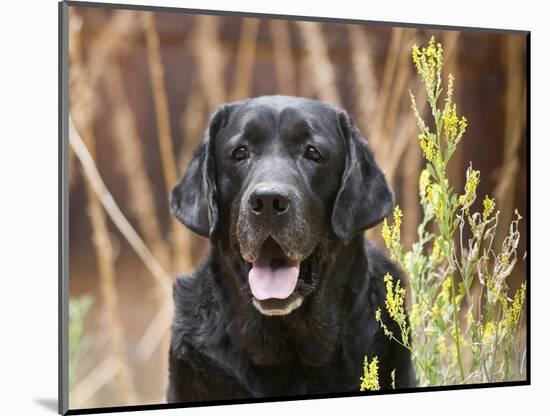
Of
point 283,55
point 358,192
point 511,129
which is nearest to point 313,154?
point 358,192

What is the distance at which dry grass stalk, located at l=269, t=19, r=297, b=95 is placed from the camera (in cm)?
436

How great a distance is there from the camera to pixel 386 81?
15.1 ft

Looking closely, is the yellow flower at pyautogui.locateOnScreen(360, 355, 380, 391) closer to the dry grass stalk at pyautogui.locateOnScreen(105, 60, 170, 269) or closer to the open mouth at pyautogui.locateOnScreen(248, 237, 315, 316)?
the open mouth at pyautogui.locateOnScreen(248, 237, 315, 316)

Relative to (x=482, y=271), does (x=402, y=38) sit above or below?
above

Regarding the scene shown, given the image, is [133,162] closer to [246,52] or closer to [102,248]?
[102,248]

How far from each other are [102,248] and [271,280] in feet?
2.45

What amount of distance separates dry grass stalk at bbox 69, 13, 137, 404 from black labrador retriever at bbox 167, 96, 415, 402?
22 cm

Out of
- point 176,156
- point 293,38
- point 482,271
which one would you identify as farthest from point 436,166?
point 176,156

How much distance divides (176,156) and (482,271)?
1631mm

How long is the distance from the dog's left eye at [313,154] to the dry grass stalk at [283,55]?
500 millimetres

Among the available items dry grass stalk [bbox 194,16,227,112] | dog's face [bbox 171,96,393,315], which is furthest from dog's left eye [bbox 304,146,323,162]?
dry grass stalk [bbox 194,16,227,112]

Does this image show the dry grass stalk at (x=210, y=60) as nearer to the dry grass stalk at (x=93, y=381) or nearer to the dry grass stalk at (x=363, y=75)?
the dry grass stalk at (x=363, y=75)

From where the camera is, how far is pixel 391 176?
15.1 ft

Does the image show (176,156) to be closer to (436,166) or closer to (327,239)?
(327,239)
